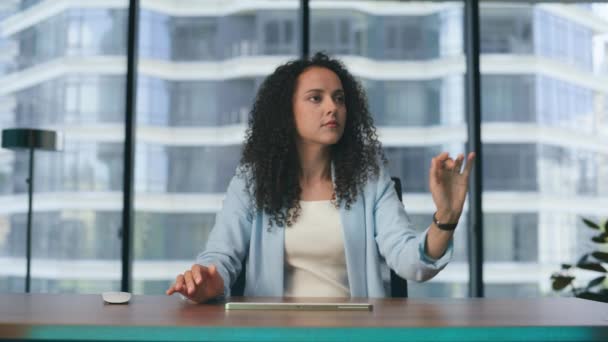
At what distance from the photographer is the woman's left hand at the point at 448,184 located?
1273mm

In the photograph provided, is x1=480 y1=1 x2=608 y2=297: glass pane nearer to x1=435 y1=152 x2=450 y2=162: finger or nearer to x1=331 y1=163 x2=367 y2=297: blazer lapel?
x1=331 y1=163 x2=367 y2=297: blazer lapel

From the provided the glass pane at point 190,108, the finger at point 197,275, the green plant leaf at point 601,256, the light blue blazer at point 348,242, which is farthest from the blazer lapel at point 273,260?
the glass pane at point 190,108

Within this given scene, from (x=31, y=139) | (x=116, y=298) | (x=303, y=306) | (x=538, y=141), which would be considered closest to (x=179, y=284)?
(x=116, y=298)

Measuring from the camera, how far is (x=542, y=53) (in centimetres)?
413

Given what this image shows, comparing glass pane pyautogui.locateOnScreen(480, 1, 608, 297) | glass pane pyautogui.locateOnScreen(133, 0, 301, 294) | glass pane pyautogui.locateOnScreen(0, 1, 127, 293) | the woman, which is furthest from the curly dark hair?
glass pane pyautogui.locateOnScreen(480, 1, 608, 297)

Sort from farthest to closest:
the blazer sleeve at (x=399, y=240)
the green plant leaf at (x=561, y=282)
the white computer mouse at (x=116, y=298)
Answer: the green plant leaf at (x=561, y=282), the blazer sleeve at (x=399, y=240), the white computer mouse at (x=116, y=298)

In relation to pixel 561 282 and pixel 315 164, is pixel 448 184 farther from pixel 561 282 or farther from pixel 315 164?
pixel 561 282

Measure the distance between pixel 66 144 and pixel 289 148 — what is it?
7.72 ft

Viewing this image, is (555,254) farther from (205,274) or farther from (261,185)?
(205,274)

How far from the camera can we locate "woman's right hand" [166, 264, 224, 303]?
125cm

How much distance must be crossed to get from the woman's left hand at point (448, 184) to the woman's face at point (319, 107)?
1.73 ft

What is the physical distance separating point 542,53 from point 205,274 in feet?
11.6

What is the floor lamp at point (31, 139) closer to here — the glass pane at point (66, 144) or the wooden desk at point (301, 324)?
the glass pane at point (66, 144)

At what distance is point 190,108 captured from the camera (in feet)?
13.0
